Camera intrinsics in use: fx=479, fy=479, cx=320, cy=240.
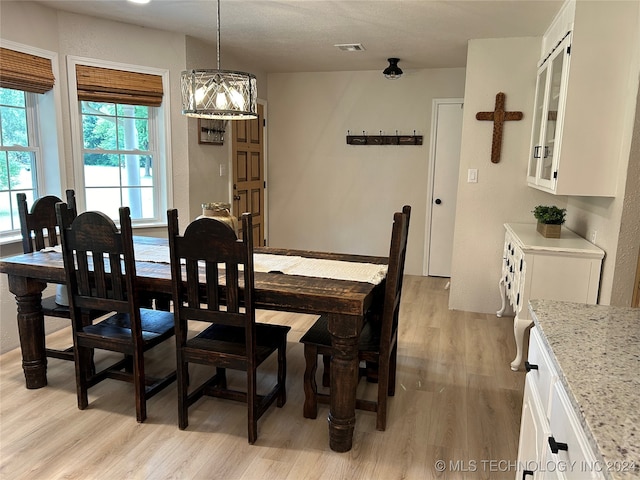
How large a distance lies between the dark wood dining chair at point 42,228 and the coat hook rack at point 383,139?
324 cm

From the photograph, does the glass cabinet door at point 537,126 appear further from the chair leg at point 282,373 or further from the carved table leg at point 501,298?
the chair leg at point 282,373

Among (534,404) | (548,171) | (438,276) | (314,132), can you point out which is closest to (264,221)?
(314,132)

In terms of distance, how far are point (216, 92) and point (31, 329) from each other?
5.60 ft

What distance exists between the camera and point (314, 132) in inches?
224

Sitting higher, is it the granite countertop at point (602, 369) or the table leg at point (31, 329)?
the granite countertop at point (602, 369)

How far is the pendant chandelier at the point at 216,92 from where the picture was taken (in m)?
2.44

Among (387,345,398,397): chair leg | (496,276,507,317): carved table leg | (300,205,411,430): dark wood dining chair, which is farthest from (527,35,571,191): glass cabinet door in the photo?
(387,345,398,397): chair leg

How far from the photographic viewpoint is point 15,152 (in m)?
3.41

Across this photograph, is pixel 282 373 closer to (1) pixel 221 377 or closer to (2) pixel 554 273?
(1) pixel 221 377

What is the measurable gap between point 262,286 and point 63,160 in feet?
7.62

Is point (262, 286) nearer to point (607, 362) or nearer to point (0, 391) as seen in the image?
point (607, 362)

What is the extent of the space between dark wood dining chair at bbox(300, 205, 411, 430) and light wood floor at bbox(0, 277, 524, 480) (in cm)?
12

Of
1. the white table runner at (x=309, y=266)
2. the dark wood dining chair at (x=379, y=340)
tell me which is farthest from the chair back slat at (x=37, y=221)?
the dark wood dining chair at (x=379, y=340)

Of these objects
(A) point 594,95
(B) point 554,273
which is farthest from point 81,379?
(A) point 594,95
